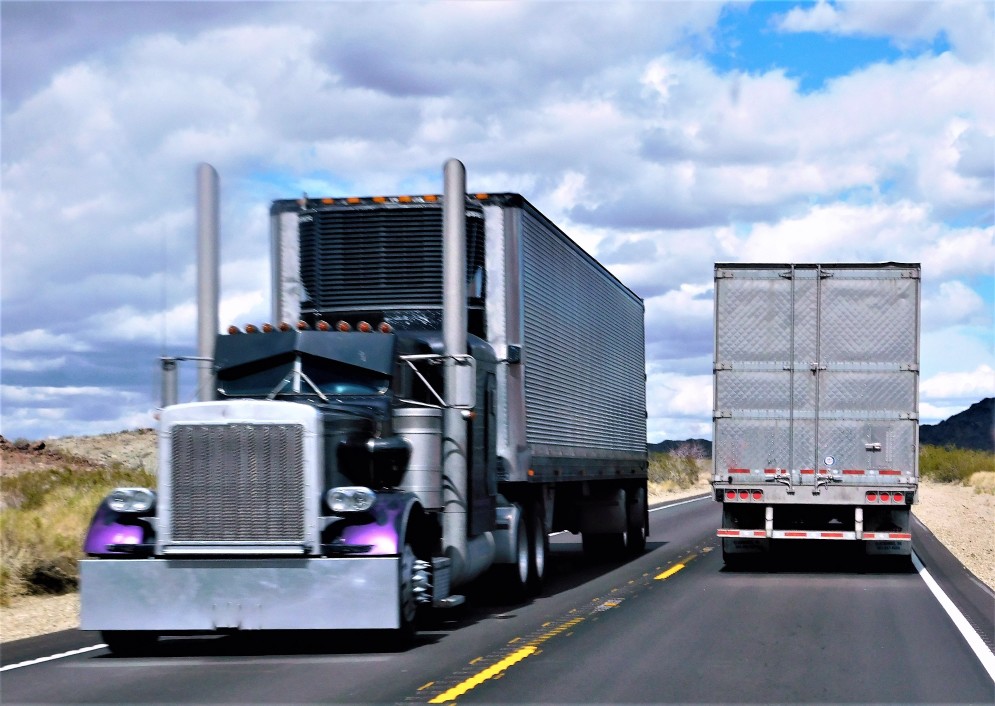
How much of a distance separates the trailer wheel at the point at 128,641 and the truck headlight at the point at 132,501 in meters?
1.03

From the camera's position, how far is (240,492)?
38.5 ft

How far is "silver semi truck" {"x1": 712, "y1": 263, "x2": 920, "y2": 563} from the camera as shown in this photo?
19.7 m

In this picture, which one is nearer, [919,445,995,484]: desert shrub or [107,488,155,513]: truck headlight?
[107,488,155,513]: truck headlight

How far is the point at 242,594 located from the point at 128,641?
135 centimetres

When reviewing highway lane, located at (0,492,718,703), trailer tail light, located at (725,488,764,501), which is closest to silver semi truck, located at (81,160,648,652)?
highway lane, located at (0,492,718,703)

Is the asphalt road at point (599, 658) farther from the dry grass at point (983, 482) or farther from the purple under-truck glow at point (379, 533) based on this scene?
the dry grass at point (983, 482)

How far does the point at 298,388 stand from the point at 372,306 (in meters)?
3.04

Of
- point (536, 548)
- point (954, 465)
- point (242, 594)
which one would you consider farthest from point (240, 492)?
point (954, 465)

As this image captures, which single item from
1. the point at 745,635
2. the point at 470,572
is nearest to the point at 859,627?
the point at 745,635

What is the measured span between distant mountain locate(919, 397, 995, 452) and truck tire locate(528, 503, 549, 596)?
168 m

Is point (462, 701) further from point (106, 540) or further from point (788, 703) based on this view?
point (106, 540)

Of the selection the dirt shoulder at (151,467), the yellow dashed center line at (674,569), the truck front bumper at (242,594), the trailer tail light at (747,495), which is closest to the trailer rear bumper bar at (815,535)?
the trailer tail light at (747,495)

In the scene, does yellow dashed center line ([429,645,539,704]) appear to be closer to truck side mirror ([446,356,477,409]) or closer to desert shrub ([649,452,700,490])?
truck side mirror ([446,356,477,409])

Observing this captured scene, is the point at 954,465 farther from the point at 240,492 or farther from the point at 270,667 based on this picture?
the point at 270,667
